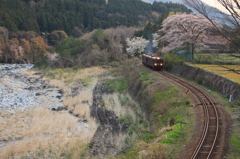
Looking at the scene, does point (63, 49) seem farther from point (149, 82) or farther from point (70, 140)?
point (70, 140)

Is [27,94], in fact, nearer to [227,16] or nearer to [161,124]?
[161,124]

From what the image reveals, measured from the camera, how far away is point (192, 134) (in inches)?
444

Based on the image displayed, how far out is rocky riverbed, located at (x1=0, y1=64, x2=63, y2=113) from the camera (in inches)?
889

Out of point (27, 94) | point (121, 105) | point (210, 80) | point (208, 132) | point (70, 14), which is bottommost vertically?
point (27, 94)

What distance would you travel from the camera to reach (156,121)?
14.6 metres

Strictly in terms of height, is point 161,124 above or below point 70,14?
below

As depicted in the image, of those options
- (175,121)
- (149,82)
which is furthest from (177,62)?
(175,121)

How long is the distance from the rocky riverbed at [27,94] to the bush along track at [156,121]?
762 cm

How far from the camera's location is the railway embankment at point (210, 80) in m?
16.5

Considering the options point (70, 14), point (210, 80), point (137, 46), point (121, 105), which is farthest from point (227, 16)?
point (70, 14)

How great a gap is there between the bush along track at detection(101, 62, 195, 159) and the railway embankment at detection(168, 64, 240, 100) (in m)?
3.17

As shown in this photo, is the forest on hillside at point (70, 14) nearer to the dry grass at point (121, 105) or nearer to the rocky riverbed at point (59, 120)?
the rocky riverbed at point (59, 120)

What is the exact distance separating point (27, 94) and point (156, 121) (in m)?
18.2

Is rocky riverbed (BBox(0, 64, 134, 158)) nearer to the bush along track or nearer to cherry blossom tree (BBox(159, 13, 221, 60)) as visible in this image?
the bush along track
